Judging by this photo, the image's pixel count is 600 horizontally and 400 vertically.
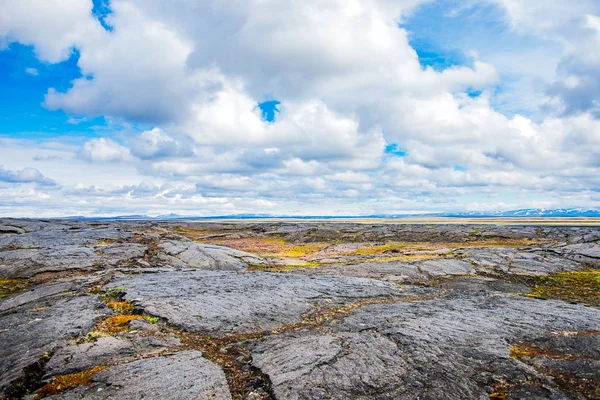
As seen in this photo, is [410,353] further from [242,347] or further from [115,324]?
[115,324]

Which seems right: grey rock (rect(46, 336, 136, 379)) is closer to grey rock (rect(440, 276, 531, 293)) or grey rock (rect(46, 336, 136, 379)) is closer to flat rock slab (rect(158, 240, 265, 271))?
grey rock (rect(440, 276, 531, 293))

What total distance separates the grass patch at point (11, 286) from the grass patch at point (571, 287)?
32.3 m

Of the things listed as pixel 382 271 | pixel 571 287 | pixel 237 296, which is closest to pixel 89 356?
pixel 237 296

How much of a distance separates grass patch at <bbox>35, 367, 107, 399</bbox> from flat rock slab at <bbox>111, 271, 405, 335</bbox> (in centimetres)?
435

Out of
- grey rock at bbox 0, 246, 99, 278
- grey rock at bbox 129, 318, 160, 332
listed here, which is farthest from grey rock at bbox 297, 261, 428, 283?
grey rock at bbox 0, 246, 99, 278

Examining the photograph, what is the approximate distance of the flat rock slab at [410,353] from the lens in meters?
8.90

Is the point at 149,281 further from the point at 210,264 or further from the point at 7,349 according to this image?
the point at 210,264

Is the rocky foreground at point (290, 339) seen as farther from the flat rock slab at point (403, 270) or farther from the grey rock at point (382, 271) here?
the flat rock slab at point (403, 270)

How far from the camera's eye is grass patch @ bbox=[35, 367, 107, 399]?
27.8ft

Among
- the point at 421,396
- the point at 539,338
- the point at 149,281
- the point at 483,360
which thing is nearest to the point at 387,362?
the point at 421,396

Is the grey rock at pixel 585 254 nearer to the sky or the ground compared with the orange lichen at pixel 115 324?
nearer to the ground

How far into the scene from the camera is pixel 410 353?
10.9 meters

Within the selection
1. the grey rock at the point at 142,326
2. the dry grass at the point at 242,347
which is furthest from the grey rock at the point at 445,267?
the grey rock at the point at 142,326

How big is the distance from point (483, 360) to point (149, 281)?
17938mm
